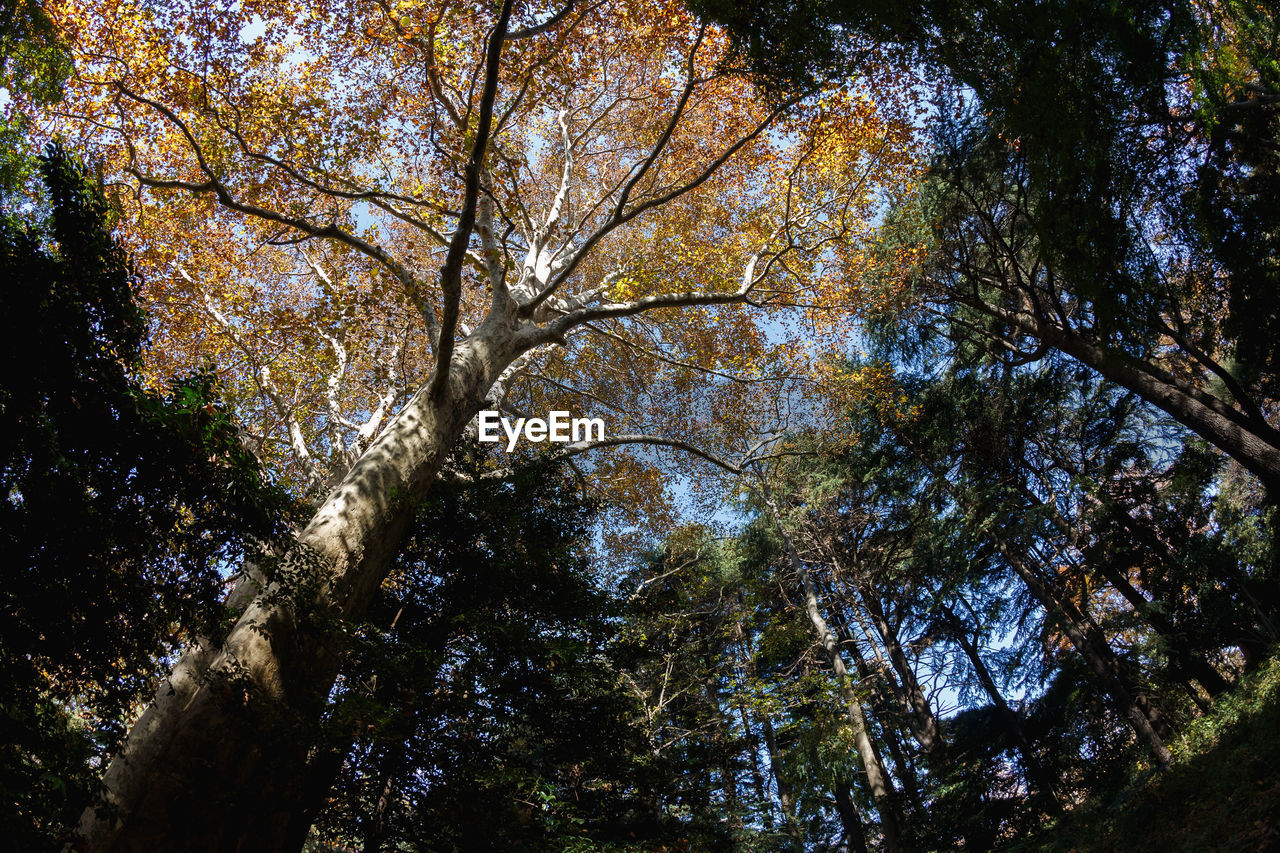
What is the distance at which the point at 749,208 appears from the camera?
1173 centimetres

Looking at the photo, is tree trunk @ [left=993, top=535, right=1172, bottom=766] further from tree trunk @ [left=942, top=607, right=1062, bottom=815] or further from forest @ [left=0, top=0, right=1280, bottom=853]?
tree trunk @ [left=942, top=607, right=1062, bottom=815]

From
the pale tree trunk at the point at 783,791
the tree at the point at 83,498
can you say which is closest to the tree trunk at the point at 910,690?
the pale tree trunk at the point at 783,791

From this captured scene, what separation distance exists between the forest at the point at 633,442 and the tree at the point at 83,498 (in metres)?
0.02

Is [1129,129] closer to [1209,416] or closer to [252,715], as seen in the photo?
[1209,416]

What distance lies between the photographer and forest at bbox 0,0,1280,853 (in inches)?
130

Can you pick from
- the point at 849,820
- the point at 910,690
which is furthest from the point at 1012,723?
the point at 849,820

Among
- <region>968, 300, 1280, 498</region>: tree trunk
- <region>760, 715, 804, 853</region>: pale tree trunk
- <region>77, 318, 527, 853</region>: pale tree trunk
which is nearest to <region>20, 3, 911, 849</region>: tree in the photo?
<region>77, 318, 527, 853</region>: pale tree trunk

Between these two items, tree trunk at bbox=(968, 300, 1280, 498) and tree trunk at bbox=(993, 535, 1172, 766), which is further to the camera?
tree trunk at bbox=(993, 535, 1172, 766)

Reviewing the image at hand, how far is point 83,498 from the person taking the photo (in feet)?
9.40

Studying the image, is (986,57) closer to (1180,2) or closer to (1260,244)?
(1180,2)

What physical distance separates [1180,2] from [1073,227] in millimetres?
1864

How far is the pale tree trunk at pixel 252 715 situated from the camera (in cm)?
336

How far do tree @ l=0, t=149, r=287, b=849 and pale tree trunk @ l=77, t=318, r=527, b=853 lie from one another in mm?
316

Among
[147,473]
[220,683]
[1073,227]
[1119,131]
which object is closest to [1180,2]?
[1119,131]
